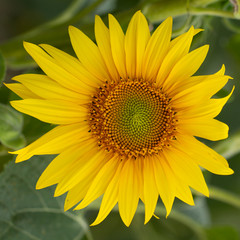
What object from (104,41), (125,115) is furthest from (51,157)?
(104,41)

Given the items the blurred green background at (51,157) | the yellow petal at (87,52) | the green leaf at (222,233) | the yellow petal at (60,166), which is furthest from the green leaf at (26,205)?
the green leaf at (222,233)

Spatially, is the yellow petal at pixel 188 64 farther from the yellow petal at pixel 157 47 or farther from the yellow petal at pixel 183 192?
the yellow petal at pixel 183 192

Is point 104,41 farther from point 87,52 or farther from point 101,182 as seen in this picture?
point 101,182

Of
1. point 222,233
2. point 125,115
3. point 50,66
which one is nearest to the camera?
point 50,66

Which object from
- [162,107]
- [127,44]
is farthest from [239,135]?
[127,44]

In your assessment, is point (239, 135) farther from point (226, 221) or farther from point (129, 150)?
point (226, 221)
